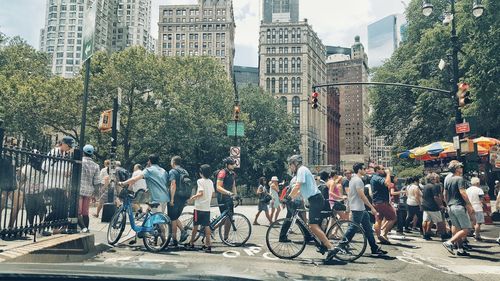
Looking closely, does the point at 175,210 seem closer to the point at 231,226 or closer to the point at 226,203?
the point at 226,203

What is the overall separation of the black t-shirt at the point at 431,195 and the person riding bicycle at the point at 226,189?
5140 millimetres

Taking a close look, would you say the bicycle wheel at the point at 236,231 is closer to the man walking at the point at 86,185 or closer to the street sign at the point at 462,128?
the man walking at the point at 86,185

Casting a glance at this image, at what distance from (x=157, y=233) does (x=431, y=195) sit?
709 cm

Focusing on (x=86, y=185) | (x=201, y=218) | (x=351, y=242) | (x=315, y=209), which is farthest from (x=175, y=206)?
(x=351, y=242)

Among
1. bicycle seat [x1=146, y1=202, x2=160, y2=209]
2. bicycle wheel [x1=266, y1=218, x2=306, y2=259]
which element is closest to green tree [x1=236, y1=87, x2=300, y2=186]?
bicycle seat [x1=146, y1=202, x2=160, y2=209]

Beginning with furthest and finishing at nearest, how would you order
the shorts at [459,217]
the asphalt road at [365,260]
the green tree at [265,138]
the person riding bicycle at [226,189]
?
1. the green tree at [265,138]
2. the person riding bicycle at [226,189]
3. the shorts at [459,217]
4. the asphalt road at [365,260]

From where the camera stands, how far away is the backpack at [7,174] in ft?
17.8

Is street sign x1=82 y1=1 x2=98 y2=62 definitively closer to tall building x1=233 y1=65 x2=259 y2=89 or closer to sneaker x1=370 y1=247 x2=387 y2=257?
sneaker x1=370 y1=247 x2=387 y2=257

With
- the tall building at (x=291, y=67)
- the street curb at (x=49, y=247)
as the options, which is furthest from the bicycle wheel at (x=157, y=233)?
the tall building at (x=291, y=67)

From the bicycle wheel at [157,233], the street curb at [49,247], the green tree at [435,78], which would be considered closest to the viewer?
the street curb at [49,247]

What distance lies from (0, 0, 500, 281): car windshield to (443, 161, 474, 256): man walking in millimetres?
30

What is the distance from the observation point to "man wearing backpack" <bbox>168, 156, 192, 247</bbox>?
28.2 feet

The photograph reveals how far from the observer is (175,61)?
38.0 m

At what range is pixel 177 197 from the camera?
28.6 ft
